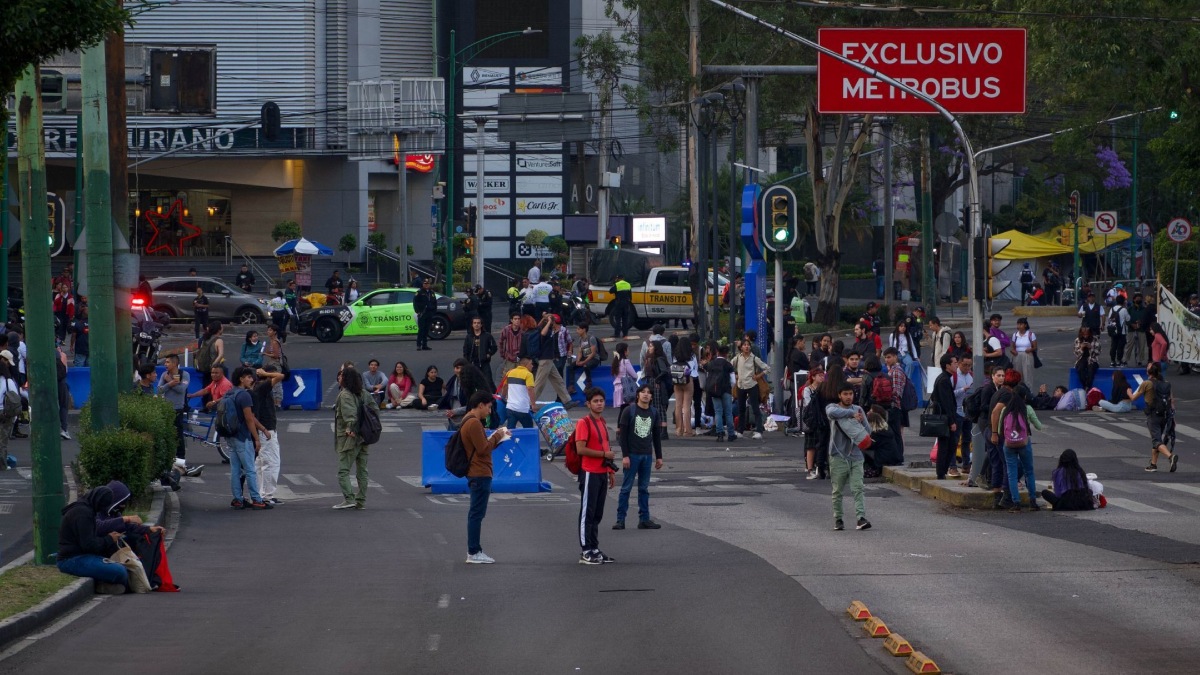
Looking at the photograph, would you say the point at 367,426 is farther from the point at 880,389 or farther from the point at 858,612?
the point at 858,612

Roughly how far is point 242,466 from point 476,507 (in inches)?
208

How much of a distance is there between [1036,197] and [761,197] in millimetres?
36906

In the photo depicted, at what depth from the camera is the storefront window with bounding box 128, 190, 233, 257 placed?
61.9 metres

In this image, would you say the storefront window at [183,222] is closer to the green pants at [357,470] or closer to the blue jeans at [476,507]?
the green pants at [357,470]

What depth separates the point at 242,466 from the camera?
1781 cm

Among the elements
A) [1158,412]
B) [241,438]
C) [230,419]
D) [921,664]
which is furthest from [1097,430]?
[921,664]

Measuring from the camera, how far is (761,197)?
27016 mm

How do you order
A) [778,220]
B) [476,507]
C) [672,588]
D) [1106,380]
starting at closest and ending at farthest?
1. [672,588]
2. [476,507]
3. [778,220]
4. [1106,380]

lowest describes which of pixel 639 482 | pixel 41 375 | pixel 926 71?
pixel 639 482

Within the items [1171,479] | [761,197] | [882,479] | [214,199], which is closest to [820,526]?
[882,479]

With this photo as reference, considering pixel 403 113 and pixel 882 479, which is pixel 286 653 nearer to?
pixel 882 479

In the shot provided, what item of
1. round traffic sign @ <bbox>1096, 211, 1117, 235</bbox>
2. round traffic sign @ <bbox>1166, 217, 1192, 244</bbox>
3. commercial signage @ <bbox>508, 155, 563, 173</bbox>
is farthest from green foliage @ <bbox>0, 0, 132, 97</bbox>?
commercial signage @ <bbox>508, 155, 563, 173</bbox>

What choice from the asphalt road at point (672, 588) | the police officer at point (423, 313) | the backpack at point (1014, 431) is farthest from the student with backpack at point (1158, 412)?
the police officer at point (423, 313)

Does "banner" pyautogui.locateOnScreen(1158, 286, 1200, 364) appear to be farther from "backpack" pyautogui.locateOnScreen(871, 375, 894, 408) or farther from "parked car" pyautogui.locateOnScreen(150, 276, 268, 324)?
"parked car" pyautogui.locateOnScreen(150, 276, 268, 324)
